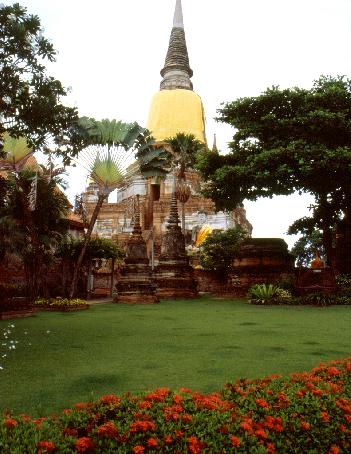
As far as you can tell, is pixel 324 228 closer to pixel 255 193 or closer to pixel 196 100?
pixel 255 193

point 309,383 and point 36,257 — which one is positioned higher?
point 36,257

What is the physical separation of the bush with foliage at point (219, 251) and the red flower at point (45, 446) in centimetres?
2270

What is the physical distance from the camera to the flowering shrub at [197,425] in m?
2.85

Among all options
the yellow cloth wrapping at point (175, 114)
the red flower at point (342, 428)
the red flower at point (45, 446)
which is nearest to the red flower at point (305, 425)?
the red flower at point (342, 428)

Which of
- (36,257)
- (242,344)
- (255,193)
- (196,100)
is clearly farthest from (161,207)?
(242,344)

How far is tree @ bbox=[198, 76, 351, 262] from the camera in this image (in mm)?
16453

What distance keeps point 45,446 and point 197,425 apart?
37.8 inches

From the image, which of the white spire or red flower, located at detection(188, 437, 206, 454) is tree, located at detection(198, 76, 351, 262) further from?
the white spire

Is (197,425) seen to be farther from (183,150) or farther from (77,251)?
(183,150)

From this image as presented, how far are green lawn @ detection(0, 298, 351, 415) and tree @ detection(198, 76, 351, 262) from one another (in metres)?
6.52

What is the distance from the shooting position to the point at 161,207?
1379 inches

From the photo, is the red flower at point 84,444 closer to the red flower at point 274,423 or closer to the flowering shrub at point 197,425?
the flowering shrub at point 197,425

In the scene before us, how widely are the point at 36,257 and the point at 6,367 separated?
11.0 m

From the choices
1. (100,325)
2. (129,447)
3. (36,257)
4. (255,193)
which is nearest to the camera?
(129,447)
